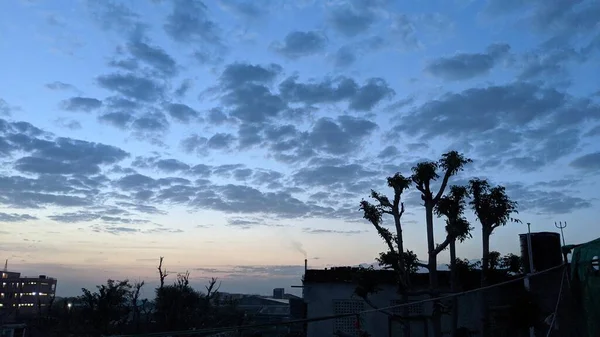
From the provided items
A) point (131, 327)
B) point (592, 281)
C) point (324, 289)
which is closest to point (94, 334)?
point (131, 327)

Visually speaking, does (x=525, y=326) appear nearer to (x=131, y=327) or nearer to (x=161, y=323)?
(x=161, y=323)

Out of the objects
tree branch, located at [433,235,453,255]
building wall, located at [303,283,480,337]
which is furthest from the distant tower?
tree branch, located at [433,235,453,255]

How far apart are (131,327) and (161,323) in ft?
8.63

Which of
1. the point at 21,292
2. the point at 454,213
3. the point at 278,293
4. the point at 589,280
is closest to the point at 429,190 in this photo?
the point at 454,213

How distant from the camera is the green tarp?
599 centimetres

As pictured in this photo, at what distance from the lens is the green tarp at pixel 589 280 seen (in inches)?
236

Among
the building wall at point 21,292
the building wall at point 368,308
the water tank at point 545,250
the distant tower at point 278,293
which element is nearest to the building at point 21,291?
the building wall at point 21,292

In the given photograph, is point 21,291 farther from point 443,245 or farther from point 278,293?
point 443,245

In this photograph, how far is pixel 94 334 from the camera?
28.4 meters

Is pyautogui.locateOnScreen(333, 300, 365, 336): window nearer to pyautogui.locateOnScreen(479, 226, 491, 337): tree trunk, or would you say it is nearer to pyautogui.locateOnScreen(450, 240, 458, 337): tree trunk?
pyautogui.locateOnScreen(450, 240, 458, 337): tree trunk

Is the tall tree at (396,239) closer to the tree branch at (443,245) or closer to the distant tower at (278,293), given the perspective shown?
the tree branch at (443,245)

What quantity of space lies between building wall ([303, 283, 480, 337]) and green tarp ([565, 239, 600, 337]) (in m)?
14.9

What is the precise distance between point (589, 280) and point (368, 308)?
53.1 feet

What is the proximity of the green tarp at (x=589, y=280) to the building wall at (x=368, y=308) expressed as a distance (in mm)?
14950
